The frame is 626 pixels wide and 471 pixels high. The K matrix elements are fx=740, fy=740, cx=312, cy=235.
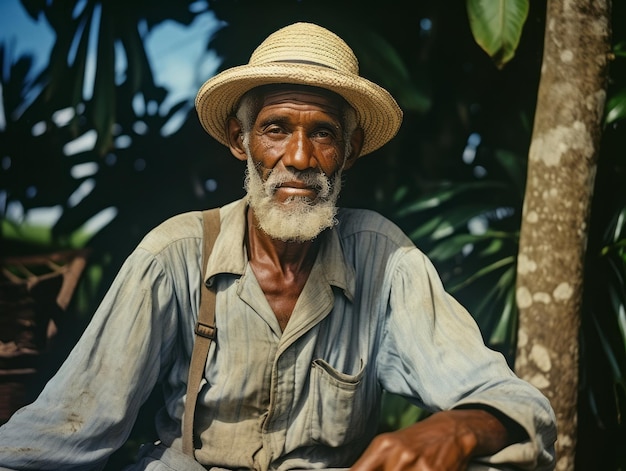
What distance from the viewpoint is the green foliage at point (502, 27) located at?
2.83m

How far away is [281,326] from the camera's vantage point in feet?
7.33

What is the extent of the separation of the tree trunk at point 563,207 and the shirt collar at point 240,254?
2.82 feet

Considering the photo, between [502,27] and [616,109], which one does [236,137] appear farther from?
[616,109]

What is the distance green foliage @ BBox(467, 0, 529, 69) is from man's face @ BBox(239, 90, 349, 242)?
920 millimetres

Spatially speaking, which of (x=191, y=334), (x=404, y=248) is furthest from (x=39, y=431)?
(x=404, y=248)

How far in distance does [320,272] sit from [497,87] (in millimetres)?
1912

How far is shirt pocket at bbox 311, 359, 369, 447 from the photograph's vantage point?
219cm

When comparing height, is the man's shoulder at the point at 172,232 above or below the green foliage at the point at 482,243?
above

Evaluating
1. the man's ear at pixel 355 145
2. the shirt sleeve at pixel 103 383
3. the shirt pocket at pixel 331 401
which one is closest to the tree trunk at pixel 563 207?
the man's ear at pixel 355 145

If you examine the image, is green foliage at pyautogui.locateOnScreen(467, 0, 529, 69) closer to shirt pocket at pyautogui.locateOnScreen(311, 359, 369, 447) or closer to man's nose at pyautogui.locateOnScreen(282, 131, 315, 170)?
man's nose at pyautogui.locateOnScreen(282, 131, 315, 170)

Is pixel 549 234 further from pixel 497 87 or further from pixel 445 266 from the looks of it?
pixel 497 87

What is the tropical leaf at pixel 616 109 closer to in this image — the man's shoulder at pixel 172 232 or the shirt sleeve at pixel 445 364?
the shirt sleeve at pixel 445 364

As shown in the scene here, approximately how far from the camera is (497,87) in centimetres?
373

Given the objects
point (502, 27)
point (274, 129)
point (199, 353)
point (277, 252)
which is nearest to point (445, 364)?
point (277, 252)
